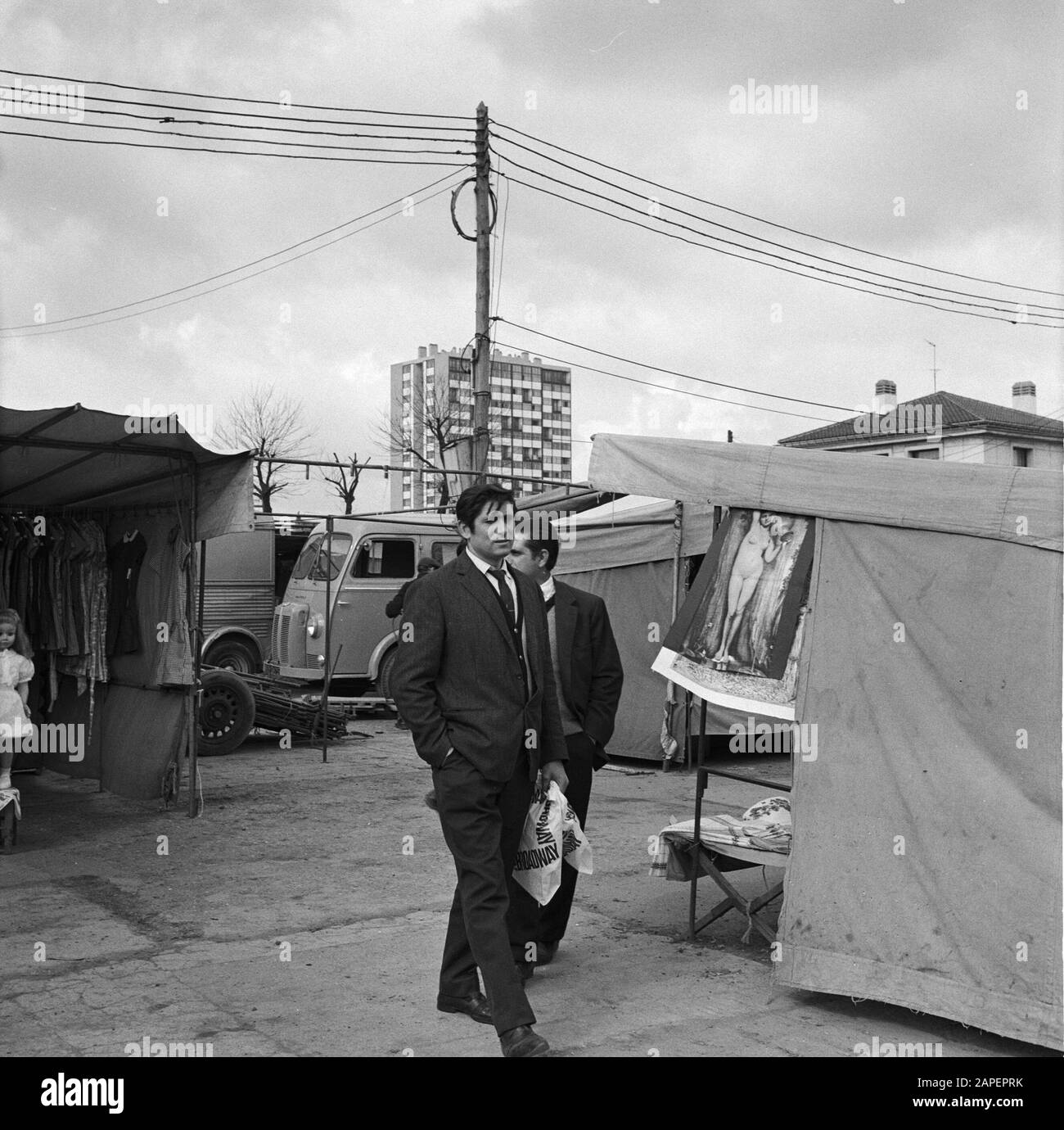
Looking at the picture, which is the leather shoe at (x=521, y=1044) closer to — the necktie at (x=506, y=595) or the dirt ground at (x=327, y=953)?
the dirt ground at (x=327, y=953)

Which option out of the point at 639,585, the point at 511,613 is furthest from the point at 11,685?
the point at 639,585

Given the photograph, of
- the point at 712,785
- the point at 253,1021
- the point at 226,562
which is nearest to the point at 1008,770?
the point at 253,1021

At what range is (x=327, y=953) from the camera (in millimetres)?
5590

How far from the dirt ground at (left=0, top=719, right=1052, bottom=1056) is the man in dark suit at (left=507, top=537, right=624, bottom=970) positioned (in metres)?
0.25

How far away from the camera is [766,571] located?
5.22 m

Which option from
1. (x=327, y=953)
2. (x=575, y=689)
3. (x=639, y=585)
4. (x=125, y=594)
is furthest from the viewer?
(x=639, y=585)

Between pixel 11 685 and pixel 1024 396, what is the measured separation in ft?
173

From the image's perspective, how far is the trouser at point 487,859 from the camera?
13.1ft

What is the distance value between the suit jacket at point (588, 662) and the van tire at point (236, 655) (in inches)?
524

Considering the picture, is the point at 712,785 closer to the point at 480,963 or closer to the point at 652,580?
the point at 652,580

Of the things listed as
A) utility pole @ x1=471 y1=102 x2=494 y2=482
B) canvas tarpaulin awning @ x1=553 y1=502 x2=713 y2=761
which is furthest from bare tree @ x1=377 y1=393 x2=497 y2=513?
canvas tarpaulin awning @ x1=553 y1=502 x2=713 y2=761

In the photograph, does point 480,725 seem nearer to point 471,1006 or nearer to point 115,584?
point 471,1006

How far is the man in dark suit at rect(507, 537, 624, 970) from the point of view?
5359 mm
